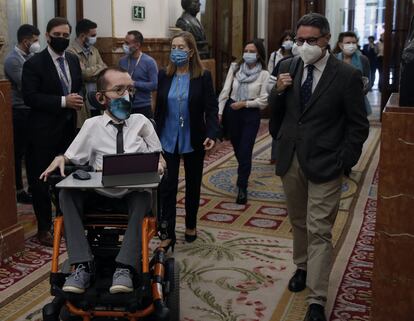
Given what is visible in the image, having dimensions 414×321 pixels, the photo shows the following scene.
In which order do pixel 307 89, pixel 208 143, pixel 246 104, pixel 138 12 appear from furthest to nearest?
pixel 138 12
pixel 246 104
pixel 208 143
pixel 307 89

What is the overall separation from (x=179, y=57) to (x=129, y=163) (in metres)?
1.56

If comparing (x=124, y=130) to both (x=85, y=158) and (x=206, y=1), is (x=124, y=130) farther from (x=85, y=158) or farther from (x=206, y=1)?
(x=206, y=1)

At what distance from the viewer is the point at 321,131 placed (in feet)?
11.0

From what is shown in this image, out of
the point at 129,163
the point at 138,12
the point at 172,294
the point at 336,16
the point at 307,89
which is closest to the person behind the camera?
the point at 129,163

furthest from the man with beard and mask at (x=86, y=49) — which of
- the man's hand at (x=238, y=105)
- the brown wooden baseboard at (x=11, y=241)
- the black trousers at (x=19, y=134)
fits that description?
the brown wooden baseboard at (x=11, y=241)

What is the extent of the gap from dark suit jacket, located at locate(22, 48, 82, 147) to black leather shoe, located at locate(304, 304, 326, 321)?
2.38m

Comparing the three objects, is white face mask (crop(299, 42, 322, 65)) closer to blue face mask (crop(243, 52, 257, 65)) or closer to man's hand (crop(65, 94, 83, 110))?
man's hand (crop(65, 94, 83, 110))

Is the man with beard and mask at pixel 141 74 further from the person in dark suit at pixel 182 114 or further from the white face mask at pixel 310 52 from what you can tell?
the white face mask at pixel 310 52

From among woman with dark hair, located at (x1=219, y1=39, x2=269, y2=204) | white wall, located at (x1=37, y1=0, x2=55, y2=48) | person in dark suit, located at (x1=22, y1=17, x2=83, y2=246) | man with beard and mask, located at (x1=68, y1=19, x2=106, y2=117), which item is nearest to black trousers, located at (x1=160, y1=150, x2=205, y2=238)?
person in dark suit, located at (x1=22, y1=17, x2=83, y2=246)

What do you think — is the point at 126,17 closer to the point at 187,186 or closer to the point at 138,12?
the point at 138,12

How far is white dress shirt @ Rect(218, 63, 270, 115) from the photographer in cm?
581

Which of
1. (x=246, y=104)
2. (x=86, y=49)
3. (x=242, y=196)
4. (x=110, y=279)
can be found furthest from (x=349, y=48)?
(x=110, y=279)

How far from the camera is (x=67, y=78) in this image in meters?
4.65

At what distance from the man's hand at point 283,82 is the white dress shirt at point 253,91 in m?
2.32
